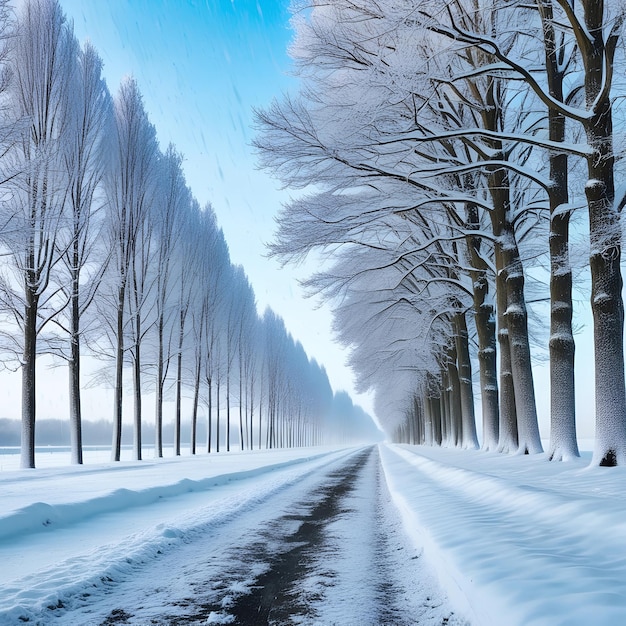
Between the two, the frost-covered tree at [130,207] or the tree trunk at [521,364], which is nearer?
the tree trunk at [521,364]

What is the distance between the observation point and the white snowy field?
3012mm

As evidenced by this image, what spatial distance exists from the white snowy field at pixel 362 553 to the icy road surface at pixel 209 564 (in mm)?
17

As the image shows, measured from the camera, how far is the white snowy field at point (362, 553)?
301 cm

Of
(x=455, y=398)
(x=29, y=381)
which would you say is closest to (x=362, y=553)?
(x=29, y=381)

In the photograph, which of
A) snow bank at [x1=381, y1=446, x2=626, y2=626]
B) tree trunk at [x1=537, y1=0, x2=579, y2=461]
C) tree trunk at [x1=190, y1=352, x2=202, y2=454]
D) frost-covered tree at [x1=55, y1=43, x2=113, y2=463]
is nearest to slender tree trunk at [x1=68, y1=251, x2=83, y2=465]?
frost-covered tree at [x1=55, y1=43, x2=113, y2=463]

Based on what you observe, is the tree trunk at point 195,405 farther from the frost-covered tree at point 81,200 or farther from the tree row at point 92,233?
the frost-covered tree at point 81,200

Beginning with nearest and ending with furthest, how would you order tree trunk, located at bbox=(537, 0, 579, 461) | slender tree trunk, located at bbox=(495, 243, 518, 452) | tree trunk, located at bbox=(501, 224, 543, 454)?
1. tree trunk, located at bbox=(537, 0, 579, 461)
2. tree trunk, located at bbox=(501, 224, 543, 454)
3. slender tree trunk, located at bbox=(495, 243, 518, 452)

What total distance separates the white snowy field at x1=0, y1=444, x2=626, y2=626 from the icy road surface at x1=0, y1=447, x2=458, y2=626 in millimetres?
17

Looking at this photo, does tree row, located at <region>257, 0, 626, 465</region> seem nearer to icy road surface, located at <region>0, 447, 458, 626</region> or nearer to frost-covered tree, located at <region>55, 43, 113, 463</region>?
icy road surface, located at <region>0, 447, 458, 626</region>

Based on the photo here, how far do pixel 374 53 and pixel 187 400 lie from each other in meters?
30.1

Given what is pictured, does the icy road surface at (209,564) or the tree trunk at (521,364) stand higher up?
the tree trunk at (521,364)

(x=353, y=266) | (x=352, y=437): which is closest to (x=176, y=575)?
(x=353, y=266)

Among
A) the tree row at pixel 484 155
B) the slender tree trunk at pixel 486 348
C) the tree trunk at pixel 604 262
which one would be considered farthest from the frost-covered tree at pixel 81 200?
the tree trunk at pixel 604 262

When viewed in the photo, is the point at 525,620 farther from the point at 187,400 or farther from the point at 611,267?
the point at 187,400
